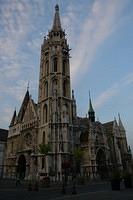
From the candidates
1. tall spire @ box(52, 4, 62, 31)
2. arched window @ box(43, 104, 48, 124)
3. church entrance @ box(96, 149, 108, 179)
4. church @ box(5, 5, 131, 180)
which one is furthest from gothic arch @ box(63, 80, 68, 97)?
tall spire @ box(52, 4, 62, 31)

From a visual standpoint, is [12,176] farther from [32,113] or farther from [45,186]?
[45,186]

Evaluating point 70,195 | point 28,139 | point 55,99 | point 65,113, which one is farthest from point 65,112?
point 70,195

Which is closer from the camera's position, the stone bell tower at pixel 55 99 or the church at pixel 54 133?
the stone bell tower at pixel 55 99

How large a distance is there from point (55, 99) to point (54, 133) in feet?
25.7

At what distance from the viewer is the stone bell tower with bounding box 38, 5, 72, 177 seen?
42469 millimetres

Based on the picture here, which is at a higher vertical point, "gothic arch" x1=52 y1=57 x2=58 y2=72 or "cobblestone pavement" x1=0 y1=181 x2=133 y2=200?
"gothic arch" x1=52 y1=57 x2=58 y2=72

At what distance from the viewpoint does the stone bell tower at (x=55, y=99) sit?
139ft

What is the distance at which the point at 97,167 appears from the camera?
4878cm

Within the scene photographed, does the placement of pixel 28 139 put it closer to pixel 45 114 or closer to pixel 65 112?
pixel 45 114

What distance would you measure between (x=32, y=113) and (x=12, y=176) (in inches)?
611

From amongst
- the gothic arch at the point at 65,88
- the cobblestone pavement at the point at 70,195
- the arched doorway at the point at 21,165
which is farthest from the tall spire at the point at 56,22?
the cobblestone pavement at the point at 70,195

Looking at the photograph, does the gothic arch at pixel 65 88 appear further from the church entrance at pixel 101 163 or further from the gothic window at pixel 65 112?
the church entrance at pixel 101 163

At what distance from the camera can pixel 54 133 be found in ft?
144

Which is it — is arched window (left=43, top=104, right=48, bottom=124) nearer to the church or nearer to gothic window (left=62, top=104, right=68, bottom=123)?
the church
